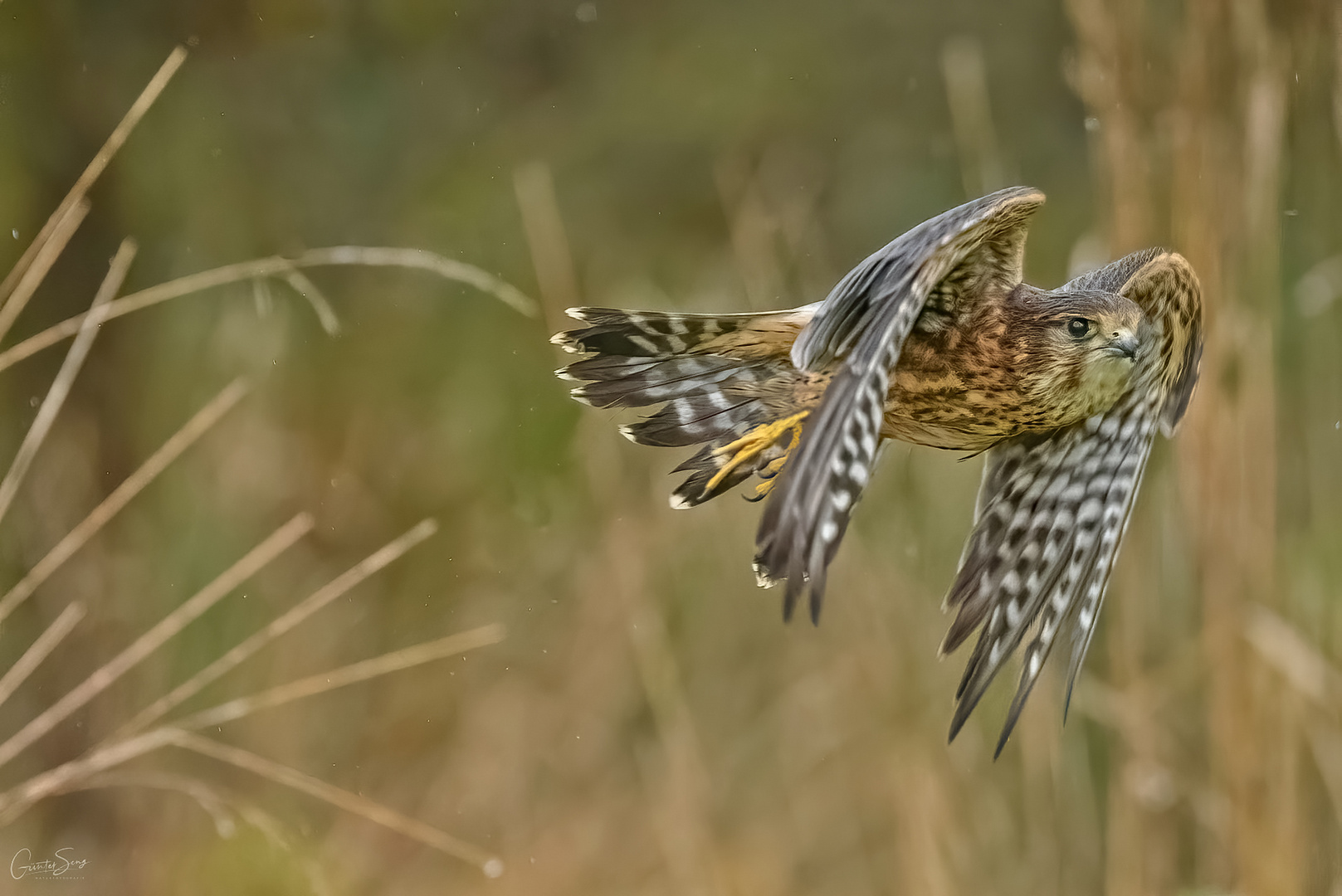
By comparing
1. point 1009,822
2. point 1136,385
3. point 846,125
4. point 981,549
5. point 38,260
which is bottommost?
point 1009,822

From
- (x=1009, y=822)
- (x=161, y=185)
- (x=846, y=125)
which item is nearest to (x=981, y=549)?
(x=1009, y=822)

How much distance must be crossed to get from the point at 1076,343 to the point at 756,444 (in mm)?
232

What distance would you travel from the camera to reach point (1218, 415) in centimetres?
125

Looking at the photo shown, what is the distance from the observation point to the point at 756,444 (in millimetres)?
758

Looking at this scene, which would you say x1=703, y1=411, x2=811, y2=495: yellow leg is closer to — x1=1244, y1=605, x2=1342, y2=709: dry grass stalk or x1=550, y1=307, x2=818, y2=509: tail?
x1=550, y1=307, x2=818, y2=509: tail

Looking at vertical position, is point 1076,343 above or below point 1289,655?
above

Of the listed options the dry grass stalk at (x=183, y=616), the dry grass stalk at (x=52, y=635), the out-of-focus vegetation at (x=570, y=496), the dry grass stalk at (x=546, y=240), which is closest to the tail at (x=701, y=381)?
the dry grass stalk at (x=546, y=240)

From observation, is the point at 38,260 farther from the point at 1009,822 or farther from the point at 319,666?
the point at 1009,822

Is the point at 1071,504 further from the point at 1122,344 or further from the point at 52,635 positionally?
the point at 52,635

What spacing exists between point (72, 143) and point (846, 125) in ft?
4.05

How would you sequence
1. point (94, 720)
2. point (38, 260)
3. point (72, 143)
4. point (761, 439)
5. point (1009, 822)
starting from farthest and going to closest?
point (94, 720), point (72, 143), point (1009, 822), point (38, 260), point (761, 439)

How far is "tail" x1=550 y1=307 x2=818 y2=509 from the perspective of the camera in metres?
0.77
